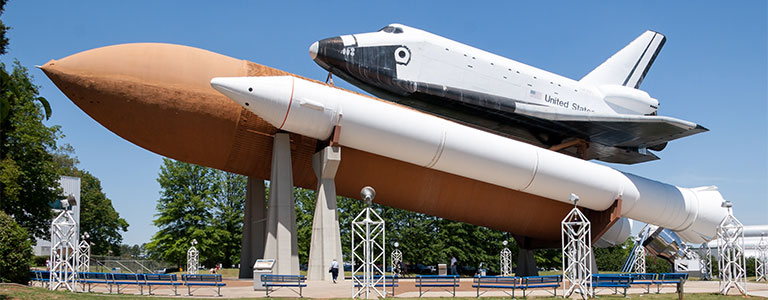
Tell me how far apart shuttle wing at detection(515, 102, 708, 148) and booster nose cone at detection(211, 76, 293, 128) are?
1051 centimetres

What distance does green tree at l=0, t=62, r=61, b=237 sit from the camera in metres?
33.5

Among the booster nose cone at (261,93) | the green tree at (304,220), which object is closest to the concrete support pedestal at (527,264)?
the booster nose cone at (261,93)

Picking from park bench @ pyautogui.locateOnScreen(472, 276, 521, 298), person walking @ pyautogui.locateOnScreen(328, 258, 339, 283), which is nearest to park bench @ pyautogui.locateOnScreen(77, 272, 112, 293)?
person walking @ pyautogui.locateOnScreen(328, 258, 339, 283)

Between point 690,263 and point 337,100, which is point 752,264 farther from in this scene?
point 337,100

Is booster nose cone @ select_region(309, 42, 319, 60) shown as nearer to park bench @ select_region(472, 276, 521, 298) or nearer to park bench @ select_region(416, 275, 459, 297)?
park bench @ select_region(416, 275, 459, 297)

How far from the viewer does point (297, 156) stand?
2034cm

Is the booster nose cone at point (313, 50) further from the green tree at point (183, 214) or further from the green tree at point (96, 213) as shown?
the green tree at point (96, 213)

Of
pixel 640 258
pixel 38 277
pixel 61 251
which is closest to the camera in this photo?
pixel 61 251

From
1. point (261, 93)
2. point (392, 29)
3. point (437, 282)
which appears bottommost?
point (437, 282)

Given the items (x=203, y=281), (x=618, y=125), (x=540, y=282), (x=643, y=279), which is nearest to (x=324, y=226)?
(x=203, y=281)

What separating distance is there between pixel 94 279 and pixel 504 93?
1570cm

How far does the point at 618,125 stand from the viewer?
25.1m

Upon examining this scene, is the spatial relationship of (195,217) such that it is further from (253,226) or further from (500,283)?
(500,283)

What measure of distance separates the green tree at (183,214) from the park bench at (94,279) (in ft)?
98.0
